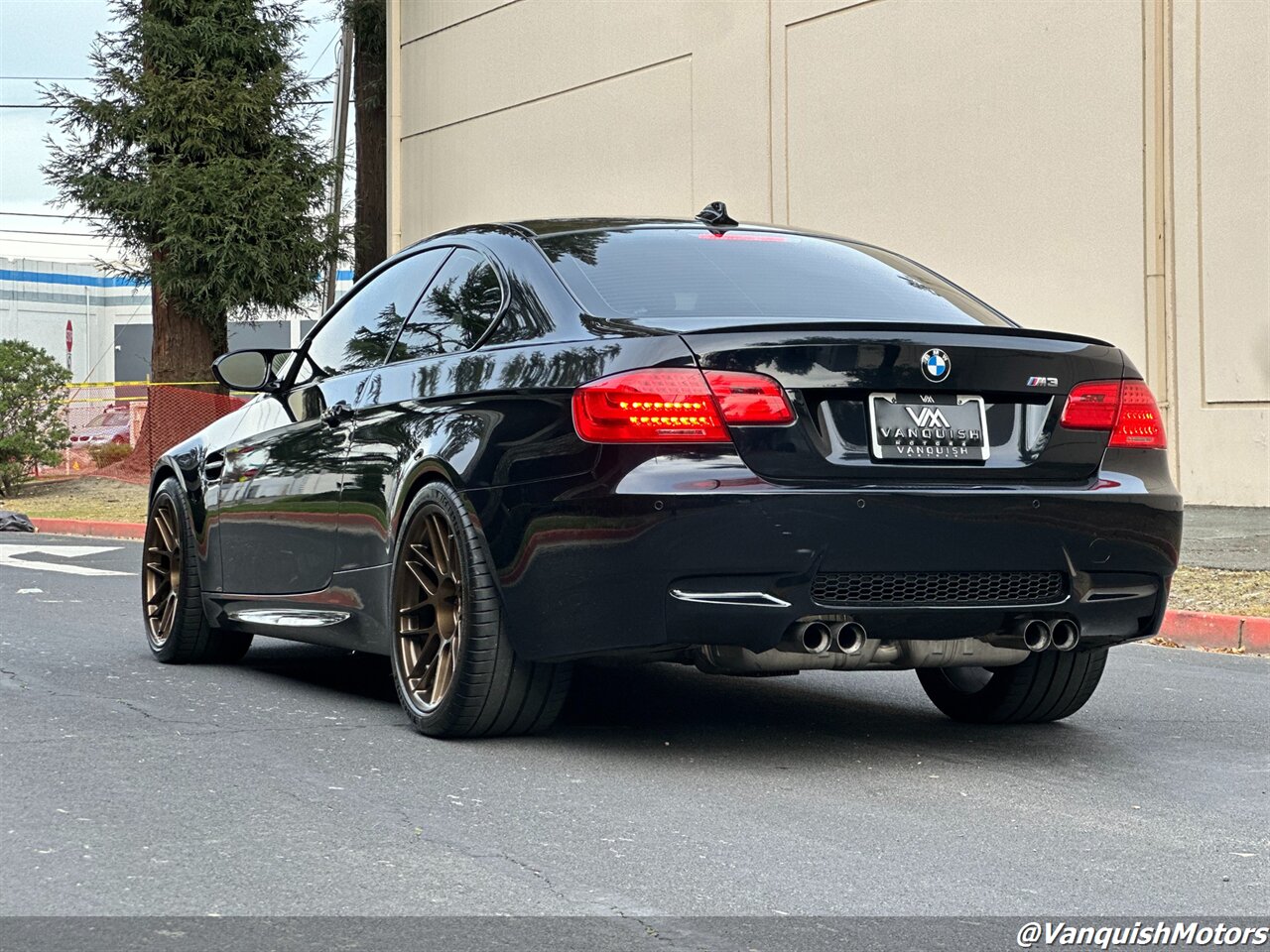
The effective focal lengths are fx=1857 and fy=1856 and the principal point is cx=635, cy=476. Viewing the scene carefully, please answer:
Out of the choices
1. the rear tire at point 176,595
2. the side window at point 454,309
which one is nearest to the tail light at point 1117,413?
the side window at point 454,309

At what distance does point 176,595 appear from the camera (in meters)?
7.66

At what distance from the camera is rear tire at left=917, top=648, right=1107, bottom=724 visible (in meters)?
6.01

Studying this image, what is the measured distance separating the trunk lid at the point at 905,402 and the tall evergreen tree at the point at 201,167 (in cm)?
2380

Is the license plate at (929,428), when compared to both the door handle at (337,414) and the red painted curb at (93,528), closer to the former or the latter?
the door handle at (337,414)

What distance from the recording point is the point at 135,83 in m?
28.4

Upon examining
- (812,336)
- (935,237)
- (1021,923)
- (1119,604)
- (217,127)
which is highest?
(217,127)

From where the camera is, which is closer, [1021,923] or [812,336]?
[1021,923]

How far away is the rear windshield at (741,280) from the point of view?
18.0ft

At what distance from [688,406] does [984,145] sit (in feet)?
44.6

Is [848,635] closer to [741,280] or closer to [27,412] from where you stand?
[741,280]

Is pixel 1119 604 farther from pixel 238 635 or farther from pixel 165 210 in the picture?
pixel 165 210

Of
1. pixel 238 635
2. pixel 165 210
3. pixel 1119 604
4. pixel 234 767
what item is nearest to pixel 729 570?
pixel 1119 604

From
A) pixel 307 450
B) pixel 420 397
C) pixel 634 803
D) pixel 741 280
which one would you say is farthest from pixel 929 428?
pixel 307 450

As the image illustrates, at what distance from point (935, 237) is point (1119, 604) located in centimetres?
1356
